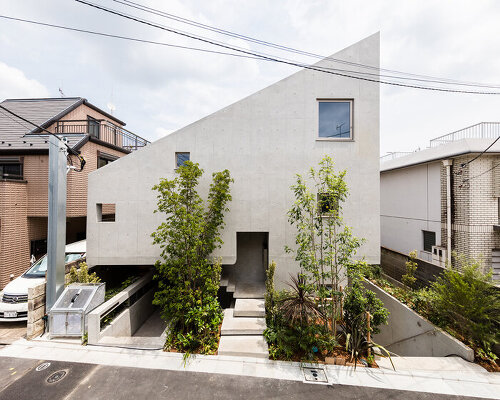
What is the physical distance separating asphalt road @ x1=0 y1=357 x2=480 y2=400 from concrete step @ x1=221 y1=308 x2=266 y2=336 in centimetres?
107

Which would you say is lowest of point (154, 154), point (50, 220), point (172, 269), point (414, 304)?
Result: point (414, 304)

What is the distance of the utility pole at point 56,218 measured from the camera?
552cm

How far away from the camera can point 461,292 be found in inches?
185

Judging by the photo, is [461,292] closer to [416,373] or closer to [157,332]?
[416,373]

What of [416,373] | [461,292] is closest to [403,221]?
[461,292]

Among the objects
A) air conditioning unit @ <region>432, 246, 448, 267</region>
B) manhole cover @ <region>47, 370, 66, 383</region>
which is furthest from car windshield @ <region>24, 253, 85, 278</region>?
air conditioning unit @ <region>432, 246, 448, 267</region>

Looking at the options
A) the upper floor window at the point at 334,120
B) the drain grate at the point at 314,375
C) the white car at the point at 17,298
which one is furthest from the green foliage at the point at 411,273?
the white car at the point at 17,298

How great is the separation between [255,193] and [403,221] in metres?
9.64

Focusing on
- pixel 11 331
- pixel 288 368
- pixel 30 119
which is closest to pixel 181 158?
pixel 288 368

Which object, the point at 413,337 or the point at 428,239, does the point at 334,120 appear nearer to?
the point at 413,337

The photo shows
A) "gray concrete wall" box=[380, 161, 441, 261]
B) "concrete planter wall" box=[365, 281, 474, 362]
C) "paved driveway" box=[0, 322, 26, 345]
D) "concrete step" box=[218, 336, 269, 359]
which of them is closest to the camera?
"concrete step" box=[218, 336, 269, 359]

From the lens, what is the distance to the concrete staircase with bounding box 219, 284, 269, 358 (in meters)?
4.61

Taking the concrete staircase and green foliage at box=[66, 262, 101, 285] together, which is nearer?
the concrete staircase

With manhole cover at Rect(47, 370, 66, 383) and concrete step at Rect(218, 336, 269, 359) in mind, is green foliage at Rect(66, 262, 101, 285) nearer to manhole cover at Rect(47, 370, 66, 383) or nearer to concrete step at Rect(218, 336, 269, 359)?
manhole cover at Rect(47, 370, 66, 383)
